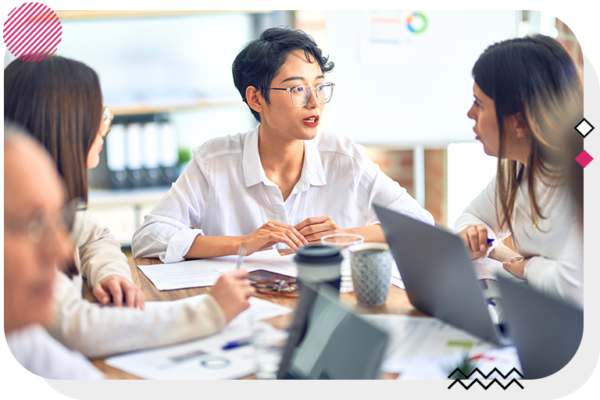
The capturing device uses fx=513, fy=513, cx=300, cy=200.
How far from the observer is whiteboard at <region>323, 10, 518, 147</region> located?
232 centimetres

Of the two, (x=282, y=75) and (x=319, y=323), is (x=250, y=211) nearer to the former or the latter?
(x=282, y=75)

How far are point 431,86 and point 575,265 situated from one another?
1753mm

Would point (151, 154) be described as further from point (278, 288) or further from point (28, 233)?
point (28, 233)

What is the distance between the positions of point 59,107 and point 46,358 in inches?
14.0

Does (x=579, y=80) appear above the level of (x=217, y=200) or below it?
above

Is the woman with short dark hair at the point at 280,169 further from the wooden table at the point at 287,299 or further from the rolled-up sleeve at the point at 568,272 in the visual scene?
the rolled-up sleeve at the point at 568,272

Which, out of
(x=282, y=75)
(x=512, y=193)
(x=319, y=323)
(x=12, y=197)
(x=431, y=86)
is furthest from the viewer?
(x=431, y=86)

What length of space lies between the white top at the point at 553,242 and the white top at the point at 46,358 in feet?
2.29

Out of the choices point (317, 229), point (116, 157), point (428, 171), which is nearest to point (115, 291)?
point (317, 229)

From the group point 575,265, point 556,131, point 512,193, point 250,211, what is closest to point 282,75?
point 250,211

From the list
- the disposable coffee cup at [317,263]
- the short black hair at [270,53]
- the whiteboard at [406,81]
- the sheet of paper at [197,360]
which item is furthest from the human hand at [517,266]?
the whiteboard at [406,81]

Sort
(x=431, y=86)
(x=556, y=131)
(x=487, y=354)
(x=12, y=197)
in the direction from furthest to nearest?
1. (x=431, y=86)
2. (x=556, y=131)
3. (x=487, y=354)
4. (x=12, y=197)

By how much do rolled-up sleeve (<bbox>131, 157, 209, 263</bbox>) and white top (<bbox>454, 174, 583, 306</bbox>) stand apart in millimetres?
755

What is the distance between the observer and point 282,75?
1.48 metres
